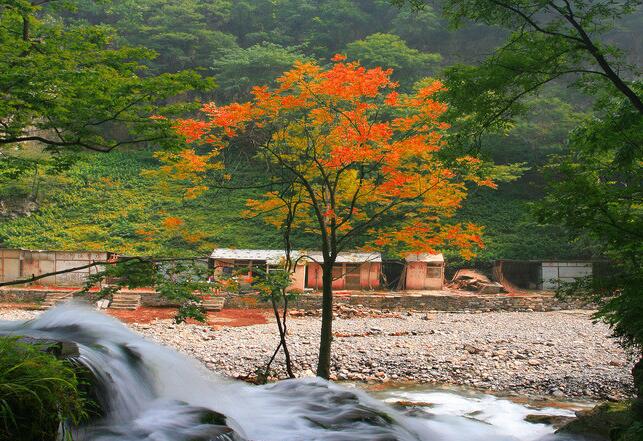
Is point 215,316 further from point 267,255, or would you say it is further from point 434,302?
point 434,302

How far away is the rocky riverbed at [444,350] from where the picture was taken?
1144 cm

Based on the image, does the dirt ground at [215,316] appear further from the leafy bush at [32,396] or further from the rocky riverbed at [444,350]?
the leafy bush at [32,396]

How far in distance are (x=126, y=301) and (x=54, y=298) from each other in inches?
105

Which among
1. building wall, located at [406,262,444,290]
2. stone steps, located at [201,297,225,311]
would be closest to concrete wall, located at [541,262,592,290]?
building wall, located at [406,262,444,290]

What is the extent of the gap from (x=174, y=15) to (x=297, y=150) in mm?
29496

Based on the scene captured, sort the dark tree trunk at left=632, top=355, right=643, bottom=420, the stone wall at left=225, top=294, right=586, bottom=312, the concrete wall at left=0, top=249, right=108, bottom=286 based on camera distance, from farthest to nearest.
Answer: the concrete wall at left=0, top=249, right=108, bottom=286
the stone wall at left=225, top=294, right=586, bottom=312
the dark tree trunk at left=632, top=355, right=643, bottom=420

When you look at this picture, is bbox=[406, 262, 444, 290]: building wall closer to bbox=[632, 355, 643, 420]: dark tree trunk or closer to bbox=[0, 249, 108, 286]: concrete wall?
bbox=[0, 249, 108, 286]: concrete wall

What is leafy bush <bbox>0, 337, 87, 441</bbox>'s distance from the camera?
316 centimetres

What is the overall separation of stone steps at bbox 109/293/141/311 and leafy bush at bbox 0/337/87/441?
1740cm

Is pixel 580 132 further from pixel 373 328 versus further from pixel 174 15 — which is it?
pixel 174 15

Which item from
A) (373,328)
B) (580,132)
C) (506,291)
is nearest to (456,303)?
(506,291)

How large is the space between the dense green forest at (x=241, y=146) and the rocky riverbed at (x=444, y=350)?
602cm

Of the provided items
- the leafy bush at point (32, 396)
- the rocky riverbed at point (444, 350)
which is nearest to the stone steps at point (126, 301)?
the rocky riverbed at point (444, 350)

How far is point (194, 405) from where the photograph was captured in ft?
17.6
